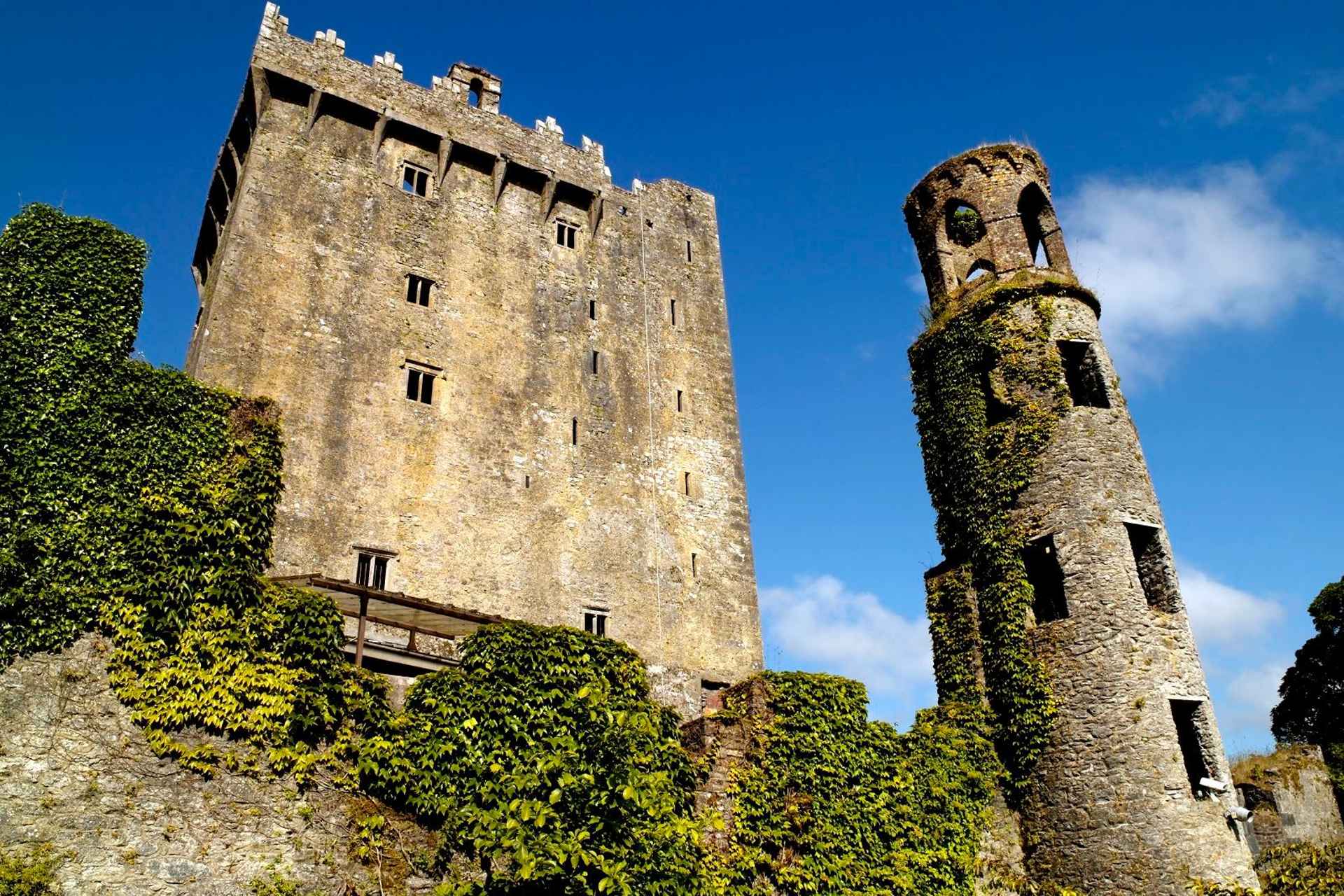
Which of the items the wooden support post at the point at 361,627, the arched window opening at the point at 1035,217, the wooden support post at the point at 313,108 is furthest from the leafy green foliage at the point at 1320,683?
the wooden support post at the point at 313,108

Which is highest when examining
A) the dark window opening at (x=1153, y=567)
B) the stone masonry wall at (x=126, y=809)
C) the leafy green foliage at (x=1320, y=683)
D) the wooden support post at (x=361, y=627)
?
the leafy green foliage at (x=1320, y=683)

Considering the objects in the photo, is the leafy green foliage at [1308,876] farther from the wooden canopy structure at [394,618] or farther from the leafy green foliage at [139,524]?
the leafy green foliage at [139,524]

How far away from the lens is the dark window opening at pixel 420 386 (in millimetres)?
24047

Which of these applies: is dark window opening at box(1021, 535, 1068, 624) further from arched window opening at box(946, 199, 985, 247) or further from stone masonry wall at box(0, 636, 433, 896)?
stone masonry wall at box(0, 636, 433, 896)

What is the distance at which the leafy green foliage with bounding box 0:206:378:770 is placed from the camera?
43.1ft

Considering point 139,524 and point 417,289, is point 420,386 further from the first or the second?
point 139,524

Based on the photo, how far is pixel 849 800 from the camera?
17.9m

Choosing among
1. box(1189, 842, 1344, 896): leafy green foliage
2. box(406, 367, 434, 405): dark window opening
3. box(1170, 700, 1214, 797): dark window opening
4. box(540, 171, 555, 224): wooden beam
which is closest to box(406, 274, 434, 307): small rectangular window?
box(406, 367, 434, 405): dark window opening

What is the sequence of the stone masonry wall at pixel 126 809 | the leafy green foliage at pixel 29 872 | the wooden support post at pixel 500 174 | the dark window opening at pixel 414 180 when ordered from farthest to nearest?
the wooden support post at pixel 500 174, the dark window opening at pixel 414 180, the stone masonry wall at pixel 126 809, the leafy green foliage at pixel 29 872

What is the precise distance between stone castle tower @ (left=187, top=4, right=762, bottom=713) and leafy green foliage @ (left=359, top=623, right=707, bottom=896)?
6.64 meters

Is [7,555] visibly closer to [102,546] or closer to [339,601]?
[102,546]

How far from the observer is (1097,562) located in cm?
2005

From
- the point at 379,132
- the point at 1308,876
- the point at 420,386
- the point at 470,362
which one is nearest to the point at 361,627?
the point at 420,386

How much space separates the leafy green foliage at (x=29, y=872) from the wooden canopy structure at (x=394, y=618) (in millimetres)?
4484
